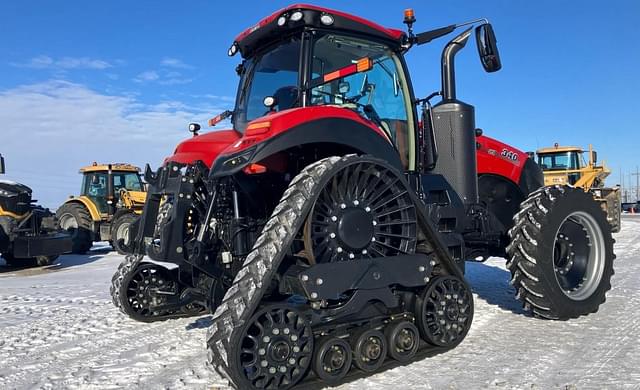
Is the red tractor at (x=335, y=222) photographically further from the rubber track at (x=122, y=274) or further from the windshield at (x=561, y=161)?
the windshield at (x=561, y=161)

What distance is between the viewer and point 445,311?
3.76 m

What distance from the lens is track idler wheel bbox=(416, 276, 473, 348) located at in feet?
11.9

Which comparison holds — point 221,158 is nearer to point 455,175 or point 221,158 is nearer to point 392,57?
point 392,57

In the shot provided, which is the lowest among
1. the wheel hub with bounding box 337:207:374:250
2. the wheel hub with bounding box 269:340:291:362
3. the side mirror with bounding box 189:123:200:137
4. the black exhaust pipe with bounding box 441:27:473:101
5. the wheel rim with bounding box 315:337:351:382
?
the wheel rim with bounding box 315:337:351:382

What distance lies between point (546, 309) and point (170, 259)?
3.26 metres

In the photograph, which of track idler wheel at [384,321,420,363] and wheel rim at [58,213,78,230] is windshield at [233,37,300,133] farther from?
wheel rim at [58,213,78,230]

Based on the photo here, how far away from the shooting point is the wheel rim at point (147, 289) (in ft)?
15.7

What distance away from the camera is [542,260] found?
4.47 m

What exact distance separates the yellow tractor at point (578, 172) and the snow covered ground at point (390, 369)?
12.2 meters

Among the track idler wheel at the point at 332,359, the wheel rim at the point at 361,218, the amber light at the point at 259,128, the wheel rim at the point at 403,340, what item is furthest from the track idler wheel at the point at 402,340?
the amber light at the point at 259,128

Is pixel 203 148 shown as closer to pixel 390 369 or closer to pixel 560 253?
pixel 390 369

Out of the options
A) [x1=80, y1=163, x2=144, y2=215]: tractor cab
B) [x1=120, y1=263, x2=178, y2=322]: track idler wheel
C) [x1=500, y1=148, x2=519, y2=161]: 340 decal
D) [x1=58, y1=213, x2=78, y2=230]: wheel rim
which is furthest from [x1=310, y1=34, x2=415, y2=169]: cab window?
[x1=58, y1=213, x2=78, y2=230]: wheel rim

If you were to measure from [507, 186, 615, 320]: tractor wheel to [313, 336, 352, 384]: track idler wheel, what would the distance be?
2108 mm

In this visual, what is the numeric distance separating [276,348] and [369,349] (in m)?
0.72
